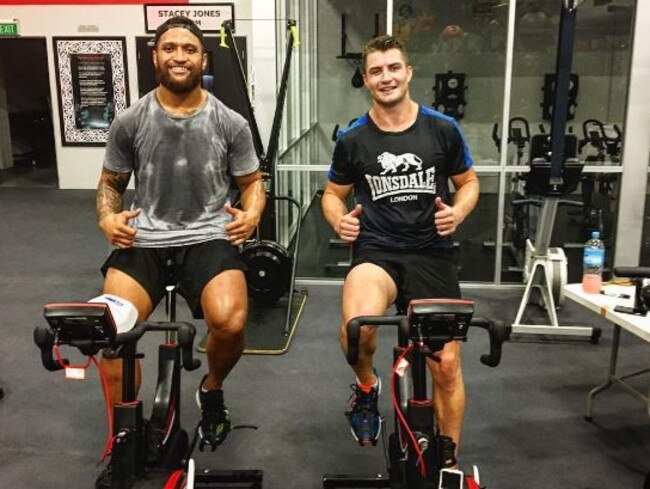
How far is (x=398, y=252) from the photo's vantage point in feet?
8.18

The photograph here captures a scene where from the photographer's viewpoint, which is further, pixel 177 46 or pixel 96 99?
pixel 96 99

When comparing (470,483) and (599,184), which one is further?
(599,184)

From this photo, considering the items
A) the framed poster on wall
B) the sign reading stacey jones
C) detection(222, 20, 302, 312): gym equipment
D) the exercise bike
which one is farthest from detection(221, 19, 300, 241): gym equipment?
the framed poster on wall

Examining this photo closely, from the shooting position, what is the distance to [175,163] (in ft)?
7.97

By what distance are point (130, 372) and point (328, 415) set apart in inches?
54.9

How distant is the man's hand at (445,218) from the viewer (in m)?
2.32

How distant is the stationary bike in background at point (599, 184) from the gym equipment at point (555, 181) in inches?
60.9

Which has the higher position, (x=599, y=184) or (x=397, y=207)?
(x=397, y=207)

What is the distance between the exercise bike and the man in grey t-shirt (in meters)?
0.14

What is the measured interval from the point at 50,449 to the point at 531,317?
9.70 feet

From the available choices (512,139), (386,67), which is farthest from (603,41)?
(386,67)

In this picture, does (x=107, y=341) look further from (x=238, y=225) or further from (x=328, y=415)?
(x=328, y=415)

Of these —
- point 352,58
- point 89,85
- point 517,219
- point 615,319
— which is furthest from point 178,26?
point 89,85

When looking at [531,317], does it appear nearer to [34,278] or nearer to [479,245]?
[479,245]
